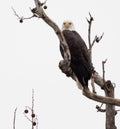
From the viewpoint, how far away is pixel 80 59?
727cm

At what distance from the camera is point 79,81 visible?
7023 mm

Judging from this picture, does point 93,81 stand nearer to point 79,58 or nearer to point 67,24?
point 79,58

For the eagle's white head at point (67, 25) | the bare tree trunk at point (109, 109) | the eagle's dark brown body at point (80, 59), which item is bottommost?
the bare tree trunk at point (109, 109)

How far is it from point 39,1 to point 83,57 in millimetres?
2637

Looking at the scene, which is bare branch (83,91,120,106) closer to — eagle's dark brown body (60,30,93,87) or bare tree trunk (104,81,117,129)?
bare tree trunk (104,81,117,129)

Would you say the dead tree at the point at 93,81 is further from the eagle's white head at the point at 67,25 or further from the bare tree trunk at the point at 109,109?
the eagle's white head at the point at 67,25

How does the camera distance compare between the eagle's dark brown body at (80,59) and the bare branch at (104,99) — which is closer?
the bare branch at (104,99)

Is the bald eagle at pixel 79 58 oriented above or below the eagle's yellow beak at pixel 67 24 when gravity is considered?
below

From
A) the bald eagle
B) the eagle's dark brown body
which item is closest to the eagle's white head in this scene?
the bald eagle

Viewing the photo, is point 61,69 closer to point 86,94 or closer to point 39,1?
point 86,94

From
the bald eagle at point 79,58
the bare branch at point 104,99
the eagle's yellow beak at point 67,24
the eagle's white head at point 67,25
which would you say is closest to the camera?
the bare branch at point 104,99

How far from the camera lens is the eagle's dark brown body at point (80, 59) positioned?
6.99 meters

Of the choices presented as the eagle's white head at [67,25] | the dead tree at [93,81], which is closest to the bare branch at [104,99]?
the dead tree at [93,81]

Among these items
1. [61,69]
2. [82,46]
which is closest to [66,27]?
[82,46]
